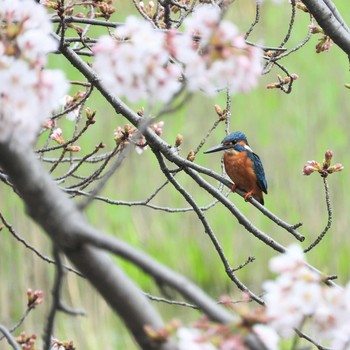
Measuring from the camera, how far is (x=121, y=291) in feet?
3.44

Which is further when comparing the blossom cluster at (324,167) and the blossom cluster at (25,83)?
the blossom cluster at (324,167)

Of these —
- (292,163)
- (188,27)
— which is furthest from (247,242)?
(188,27)

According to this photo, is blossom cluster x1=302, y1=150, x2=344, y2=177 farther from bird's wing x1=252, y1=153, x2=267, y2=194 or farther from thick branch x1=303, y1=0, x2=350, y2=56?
bird's wing x1=252, y1=153, x2=267, y2=194

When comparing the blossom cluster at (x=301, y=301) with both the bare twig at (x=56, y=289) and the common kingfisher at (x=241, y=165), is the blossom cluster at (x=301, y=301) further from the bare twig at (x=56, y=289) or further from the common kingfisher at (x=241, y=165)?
the common kingfisher at (x=241, y=165)

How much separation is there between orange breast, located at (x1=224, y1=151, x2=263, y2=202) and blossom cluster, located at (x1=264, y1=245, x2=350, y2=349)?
6.60 feet

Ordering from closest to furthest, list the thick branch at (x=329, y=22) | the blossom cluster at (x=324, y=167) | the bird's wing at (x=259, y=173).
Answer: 1. the thick branch at (x=329, y=22)
2. the blossom cluster at (x=324, y=167)
3. the bird's wing at (x=259, y=173)

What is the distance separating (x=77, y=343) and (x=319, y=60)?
12.2ft

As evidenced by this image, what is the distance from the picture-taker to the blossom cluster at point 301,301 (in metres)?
1.07

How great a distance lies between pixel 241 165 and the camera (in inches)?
128

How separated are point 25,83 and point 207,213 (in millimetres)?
4891

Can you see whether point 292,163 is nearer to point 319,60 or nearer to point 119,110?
point 319,60

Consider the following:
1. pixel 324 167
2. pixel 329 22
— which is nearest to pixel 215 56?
pixel 329 22

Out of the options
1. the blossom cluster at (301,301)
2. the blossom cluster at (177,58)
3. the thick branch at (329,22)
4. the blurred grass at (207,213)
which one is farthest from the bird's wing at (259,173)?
the blossom cluster at (301,301)

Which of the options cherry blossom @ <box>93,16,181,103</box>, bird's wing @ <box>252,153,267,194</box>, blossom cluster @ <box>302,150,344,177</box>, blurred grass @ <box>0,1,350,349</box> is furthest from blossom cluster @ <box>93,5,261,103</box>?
blurred grass @ <box>0,1,350,349</box>
